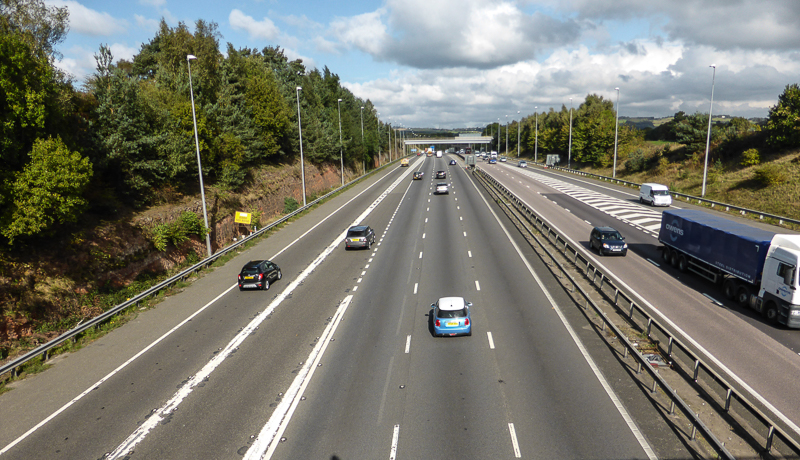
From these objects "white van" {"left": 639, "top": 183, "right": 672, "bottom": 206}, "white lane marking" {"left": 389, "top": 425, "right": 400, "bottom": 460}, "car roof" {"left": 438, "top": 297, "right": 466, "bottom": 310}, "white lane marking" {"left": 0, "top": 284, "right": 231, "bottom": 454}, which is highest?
"white van" {"left": 639, "top": 183, "right": 672, "bottom": 206}

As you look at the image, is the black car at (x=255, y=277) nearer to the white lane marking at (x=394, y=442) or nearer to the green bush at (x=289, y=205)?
the white lane marking at (x=394, y=442)

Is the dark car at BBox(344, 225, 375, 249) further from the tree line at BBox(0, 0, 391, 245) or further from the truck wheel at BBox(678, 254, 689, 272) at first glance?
the truck wheel at BBox(678, 254, 689, 272)

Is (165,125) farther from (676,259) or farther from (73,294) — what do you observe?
(676,259)

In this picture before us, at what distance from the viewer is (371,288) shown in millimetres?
23141

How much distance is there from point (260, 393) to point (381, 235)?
2372 cm

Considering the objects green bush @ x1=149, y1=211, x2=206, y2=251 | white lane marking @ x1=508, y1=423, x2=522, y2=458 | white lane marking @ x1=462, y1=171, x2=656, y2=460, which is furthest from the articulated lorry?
green bush @ x1=149, y1=211, x2=206, y2=251

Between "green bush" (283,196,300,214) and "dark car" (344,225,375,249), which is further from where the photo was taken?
"green bush" (283,196,300,214)

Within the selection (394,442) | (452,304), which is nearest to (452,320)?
(452,304)

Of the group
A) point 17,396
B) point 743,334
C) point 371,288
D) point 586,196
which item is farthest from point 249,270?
point 586,196

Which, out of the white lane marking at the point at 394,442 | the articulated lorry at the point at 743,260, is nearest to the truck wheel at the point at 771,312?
the articulated lorry at the point at 743,260

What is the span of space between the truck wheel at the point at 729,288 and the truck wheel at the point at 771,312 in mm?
2001

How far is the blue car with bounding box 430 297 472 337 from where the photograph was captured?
16562 mm

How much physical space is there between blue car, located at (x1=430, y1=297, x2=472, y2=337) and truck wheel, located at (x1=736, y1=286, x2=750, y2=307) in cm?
1268

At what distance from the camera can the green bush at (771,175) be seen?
42.8 m
